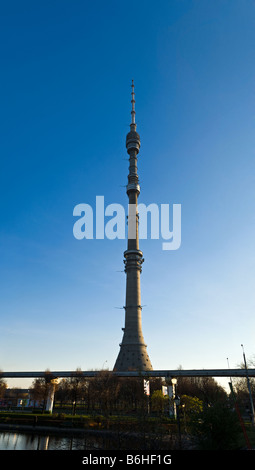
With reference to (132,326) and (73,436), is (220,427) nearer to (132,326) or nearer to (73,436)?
(73,436)

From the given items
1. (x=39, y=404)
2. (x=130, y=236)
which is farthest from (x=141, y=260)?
(x=39, y=404)

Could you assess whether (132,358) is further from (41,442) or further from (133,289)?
(41,442)

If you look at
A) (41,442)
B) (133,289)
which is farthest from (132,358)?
(41,442)

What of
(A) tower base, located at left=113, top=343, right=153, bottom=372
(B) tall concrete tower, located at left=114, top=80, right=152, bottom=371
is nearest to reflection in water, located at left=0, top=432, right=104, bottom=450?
(B) tall concrete tower, located at left=114, top=80, right=152, bottom=371

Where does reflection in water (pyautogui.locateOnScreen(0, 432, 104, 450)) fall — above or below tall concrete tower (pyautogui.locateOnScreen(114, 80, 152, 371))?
below

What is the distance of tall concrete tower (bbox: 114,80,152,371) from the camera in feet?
282

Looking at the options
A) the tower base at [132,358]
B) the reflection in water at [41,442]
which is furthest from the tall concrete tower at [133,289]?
the reflection in water at [41,442]

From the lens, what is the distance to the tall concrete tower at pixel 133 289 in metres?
86.1

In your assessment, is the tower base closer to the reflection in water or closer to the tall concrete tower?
the tall concrete tower

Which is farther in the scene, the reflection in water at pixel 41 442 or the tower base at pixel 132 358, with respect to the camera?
the tower base at pixel 132 358

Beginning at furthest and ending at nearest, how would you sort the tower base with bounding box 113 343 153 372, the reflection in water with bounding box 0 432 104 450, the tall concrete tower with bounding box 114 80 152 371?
the tall concrete tower with bounding box 114 80 152 371, the tower base with bounding box 113 343 153 372, the reflection in water with bounding box 0 432 104 450

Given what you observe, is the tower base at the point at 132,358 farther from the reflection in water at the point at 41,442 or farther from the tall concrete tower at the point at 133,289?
the reflection in water at the point at 41,442
